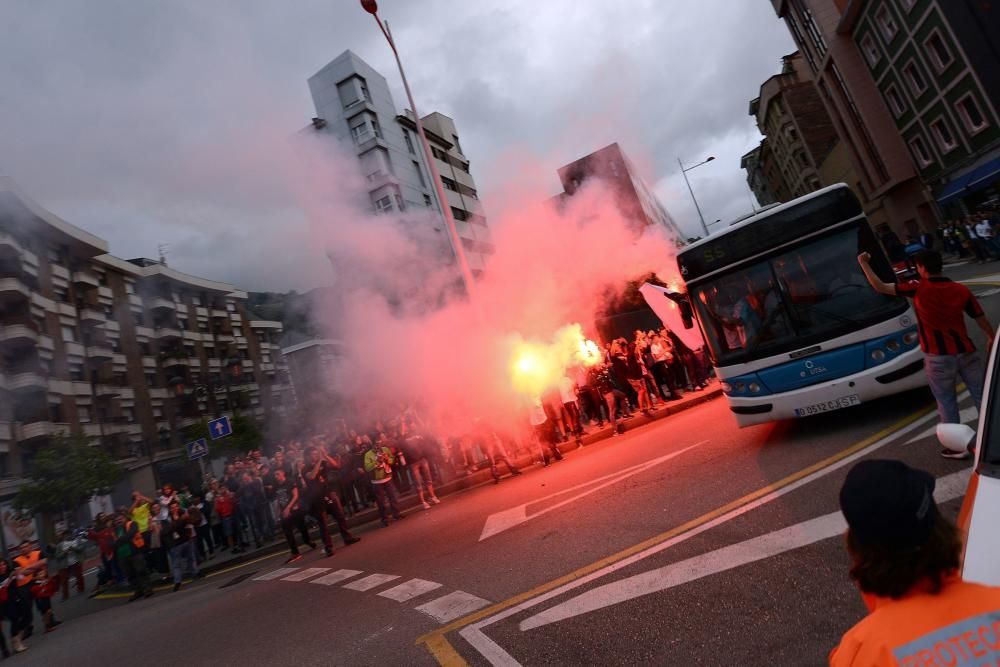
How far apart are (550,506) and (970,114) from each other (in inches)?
1153

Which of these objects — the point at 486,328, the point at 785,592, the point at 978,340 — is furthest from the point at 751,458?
the point at 486,328

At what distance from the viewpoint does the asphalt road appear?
3.50m

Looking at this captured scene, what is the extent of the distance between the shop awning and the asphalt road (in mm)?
18337

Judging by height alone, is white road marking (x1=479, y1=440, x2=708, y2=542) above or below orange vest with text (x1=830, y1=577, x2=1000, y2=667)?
below

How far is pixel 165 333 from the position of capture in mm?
45719

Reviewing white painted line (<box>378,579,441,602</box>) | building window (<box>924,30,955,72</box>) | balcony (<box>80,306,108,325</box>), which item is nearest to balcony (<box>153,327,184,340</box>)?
balcony (<box>80,306,108,325</box>)

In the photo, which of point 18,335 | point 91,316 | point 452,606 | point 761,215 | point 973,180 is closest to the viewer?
point 452,606

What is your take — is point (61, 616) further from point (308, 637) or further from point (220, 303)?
point (220, 303)

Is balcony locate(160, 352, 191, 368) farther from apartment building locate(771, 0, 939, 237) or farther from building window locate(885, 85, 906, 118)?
building window locate(885, 85, 906, 118)

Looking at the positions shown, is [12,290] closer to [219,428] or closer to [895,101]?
[219,428]

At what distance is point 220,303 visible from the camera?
53969 millimetres

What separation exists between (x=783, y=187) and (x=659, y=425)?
217ft

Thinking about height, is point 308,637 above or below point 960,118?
below

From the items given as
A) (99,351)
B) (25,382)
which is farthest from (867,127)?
(99,351)
